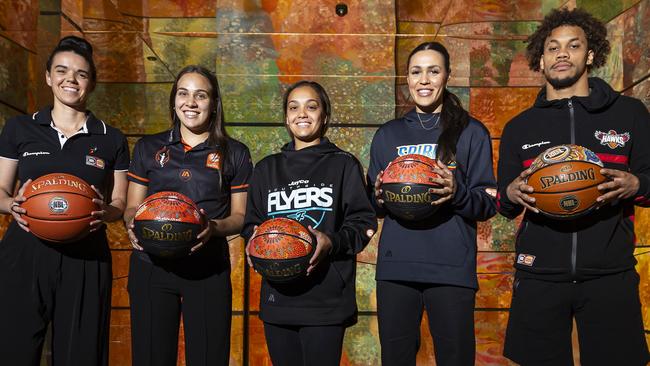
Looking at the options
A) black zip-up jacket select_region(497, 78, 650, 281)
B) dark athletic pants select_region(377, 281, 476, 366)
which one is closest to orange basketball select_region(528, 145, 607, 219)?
black zip-up jacket select_region(497, 78, 650, 281)

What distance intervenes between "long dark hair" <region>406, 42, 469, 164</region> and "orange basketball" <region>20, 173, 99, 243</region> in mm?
1604

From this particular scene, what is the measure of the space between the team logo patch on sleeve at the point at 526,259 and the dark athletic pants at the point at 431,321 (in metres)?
0.26

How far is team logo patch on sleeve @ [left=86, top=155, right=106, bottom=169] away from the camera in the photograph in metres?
3.15

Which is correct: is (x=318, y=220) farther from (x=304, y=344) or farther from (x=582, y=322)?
(x=582, y=322)

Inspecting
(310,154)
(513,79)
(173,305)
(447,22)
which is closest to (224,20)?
(447,22)

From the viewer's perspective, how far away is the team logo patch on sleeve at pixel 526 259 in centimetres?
285

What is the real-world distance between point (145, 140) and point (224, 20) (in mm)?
2536

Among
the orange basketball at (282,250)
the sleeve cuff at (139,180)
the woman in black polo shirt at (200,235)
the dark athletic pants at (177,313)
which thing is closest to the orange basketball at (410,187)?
the orange basketball at (282,250)

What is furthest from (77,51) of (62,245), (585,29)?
(585,29)

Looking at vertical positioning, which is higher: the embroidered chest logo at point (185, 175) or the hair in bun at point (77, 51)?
the hair in bun at point (77, 51)

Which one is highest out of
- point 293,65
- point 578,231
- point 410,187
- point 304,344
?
point 293,65

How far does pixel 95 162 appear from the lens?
3.17 meters

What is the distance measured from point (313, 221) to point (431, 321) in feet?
2.24

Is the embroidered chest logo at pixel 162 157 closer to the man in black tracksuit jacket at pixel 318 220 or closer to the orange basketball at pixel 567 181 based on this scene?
the man in black tracksuit jacket at pixel 318 220
